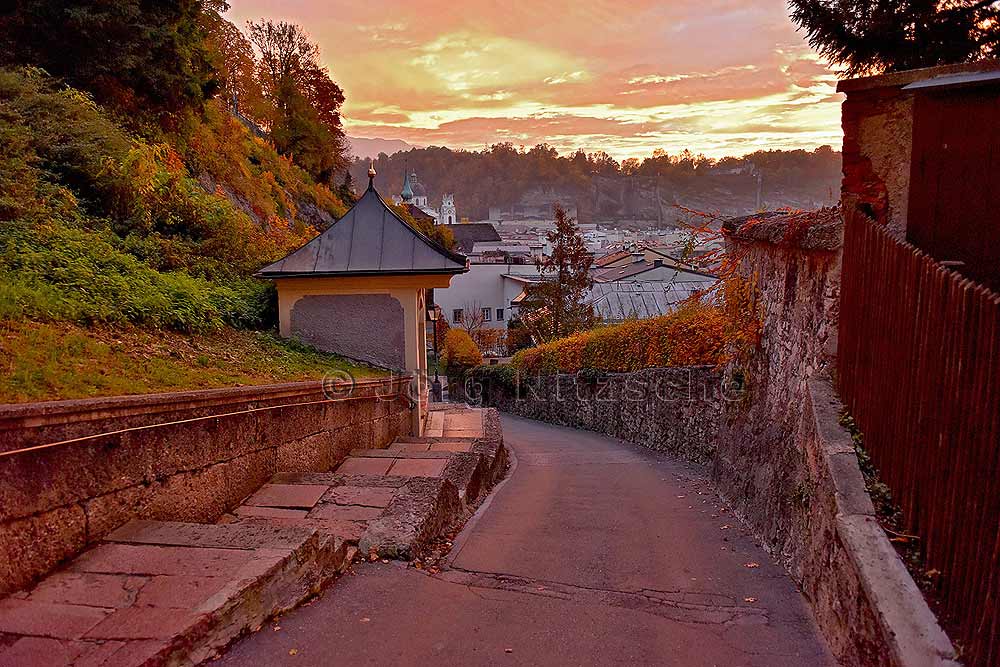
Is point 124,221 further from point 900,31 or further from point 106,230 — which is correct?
point 900,31

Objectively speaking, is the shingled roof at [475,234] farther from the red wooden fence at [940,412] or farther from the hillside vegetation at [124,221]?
the red wooden fence at [940,412]

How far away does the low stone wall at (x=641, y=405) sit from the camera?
10969 millimetres

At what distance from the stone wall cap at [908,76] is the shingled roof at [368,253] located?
21.0 ft

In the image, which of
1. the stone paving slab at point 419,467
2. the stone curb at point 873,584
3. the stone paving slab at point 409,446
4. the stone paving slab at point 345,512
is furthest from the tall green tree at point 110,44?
the stone curb at point 873,584

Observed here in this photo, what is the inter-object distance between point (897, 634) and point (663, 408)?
10.7 meters

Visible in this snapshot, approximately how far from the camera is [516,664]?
377 centimetres

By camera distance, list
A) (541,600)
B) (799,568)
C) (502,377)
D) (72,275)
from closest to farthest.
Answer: (541,600)
(799,568)
(72,275)
(502,377)

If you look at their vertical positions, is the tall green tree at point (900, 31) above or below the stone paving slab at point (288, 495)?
above

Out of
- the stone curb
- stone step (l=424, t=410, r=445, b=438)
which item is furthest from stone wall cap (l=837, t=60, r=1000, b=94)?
stone step (l=424, t=410, r=445, b=438)

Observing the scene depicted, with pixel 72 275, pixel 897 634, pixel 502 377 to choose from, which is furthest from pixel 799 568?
pixel 502 377

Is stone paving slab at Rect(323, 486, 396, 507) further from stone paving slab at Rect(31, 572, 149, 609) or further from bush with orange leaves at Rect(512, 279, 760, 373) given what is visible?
bush with orange leaves at Rect(512, 279, 760, 373)

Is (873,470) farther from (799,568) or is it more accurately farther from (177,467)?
(177,467)

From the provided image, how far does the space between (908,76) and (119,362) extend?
6432 millimetres

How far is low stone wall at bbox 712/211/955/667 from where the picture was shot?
3172mm
